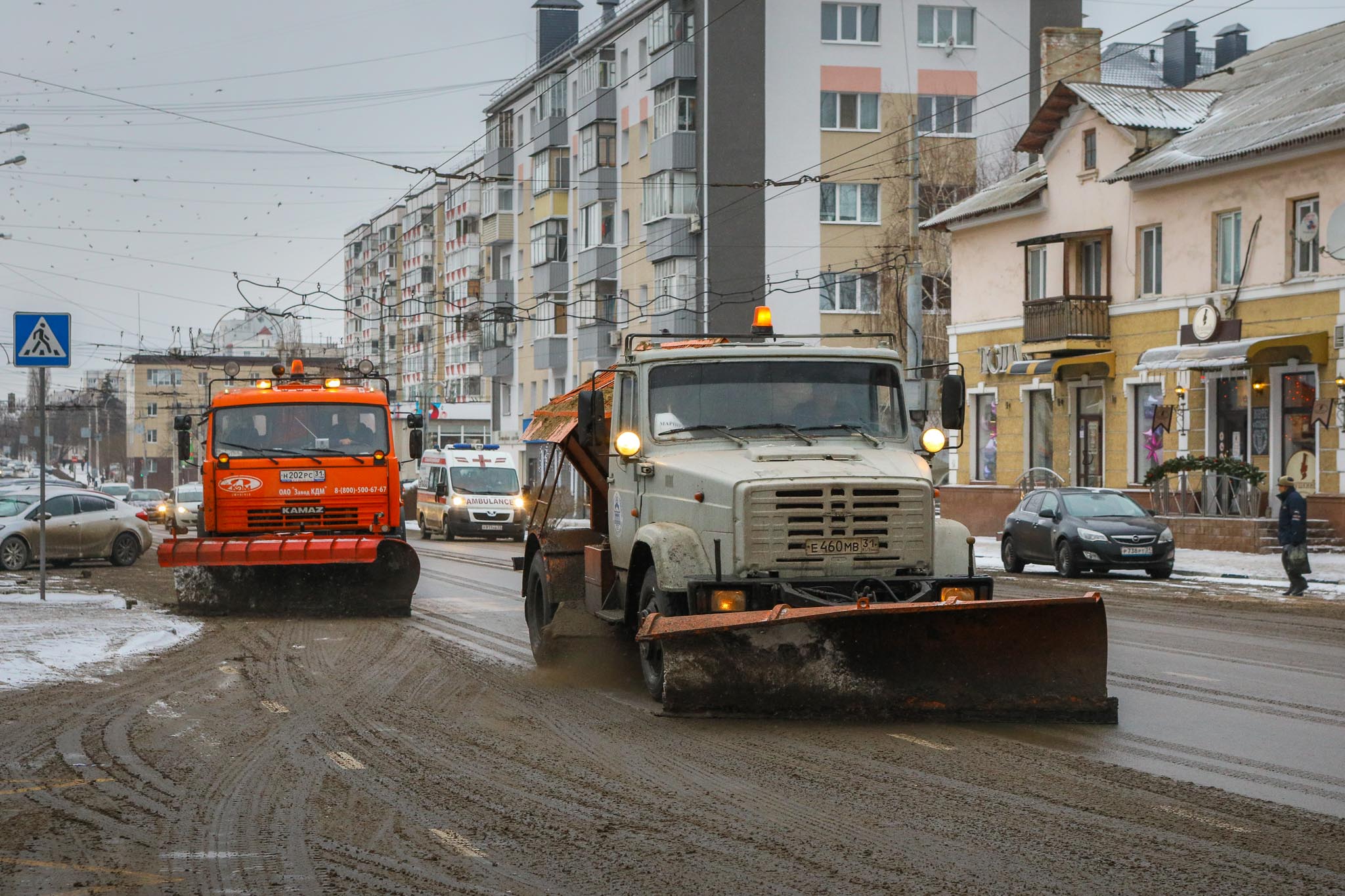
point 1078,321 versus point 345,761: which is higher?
point 1078,321

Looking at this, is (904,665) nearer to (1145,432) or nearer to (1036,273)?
(1145,432)

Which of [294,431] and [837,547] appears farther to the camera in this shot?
[294,431]

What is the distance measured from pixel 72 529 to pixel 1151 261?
23.8 meters

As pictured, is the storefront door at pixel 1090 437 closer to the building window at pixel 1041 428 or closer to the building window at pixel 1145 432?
the building window at pixel 1041 428

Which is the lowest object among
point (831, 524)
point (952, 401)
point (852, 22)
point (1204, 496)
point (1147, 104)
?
point (1204, 496)

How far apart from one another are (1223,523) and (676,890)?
28.9 metres

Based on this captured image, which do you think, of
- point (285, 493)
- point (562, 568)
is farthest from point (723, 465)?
point (285, 493)

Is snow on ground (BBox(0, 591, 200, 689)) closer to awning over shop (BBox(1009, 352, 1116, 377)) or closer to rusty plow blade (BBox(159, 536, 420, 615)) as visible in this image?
rusty plow blade (BBox(159, 536, 420, 615))

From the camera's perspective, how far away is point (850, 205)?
2274 inches

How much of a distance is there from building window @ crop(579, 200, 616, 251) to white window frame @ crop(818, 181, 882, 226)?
1095 cm

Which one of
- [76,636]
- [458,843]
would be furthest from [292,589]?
[458,843]

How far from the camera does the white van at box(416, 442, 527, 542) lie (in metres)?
44.3

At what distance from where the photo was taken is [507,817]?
757 cm

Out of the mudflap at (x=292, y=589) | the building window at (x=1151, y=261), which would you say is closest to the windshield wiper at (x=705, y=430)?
the mudflap at (x=292, y=589)
